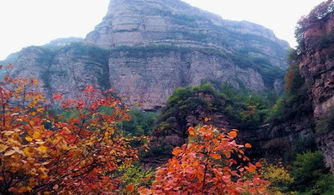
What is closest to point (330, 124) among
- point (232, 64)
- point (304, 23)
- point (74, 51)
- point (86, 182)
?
point (304, 23)

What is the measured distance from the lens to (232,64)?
66250 mm

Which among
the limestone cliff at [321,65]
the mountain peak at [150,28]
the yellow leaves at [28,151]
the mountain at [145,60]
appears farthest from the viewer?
the mountain peak at [150,28]

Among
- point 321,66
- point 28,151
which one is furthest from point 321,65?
point 28,151

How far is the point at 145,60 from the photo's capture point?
6278 centimetres

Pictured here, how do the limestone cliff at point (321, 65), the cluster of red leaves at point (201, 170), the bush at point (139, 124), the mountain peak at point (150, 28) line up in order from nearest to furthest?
1. the cluster of red leaves at point (201, 170)
2. the limestone cliff at point (321, 65)
3. the bush at point (139, 124)
4. the mountain peak at point (150, 28)

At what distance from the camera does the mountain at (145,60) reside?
5938 cm

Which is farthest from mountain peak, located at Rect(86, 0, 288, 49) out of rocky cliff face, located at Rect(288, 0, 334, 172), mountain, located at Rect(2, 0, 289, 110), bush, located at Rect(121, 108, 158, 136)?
rocky cliff face, located at Rect(288, 0, 334, 172)

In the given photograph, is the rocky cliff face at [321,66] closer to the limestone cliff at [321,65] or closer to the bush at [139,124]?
the limestone cliff at [321,65]

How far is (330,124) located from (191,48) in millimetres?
47255

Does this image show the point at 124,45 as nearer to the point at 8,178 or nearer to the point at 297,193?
the point at 297,193

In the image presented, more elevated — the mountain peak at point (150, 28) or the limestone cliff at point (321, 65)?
the mountain peak at point (150, 28)

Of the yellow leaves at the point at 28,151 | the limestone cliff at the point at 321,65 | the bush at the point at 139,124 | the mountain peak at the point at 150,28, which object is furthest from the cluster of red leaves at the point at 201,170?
the mountain peak at the point at 150,28

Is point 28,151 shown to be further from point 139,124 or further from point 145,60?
point 145,60

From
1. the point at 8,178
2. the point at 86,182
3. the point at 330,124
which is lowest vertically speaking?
the point at 330,124
